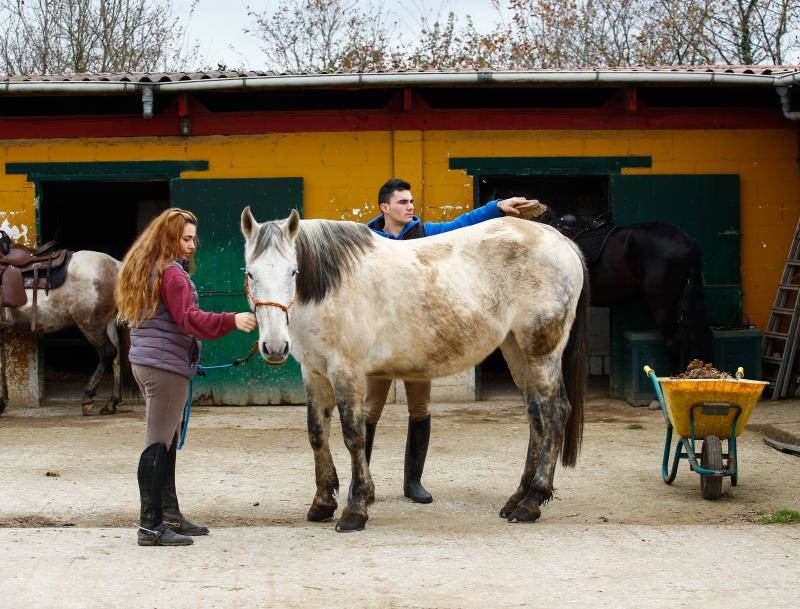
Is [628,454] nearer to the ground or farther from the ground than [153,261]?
nearer to the ground

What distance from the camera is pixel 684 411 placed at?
611 centimetres

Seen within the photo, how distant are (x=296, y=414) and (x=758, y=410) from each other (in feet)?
13.5

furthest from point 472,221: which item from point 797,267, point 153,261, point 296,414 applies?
point 797,267

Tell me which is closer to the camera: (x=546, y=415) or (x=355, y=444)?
(x=355, y=444)

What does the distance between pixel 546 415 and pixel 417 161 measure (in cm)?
488

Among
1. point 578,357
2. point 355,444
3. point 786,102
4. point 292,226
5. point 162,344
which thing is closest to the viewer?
point 162,344

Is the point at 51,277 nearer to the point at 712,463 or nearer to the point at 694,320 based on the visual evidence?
the point at 694,320

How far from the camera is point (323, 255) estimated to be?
5.43 metres

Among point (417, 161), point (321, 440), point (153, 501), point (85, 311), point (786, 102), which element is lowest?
point (153, 501)

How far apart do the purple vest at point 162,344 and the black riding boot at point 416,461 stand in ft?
5.45

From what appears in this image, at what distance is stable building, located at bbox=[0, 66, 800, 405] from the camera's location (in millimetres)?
10328

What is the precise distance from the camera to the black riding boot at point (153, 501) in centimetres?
503

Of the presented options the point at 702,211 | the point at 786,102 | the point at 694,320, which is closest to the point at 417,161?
the point at 702,211

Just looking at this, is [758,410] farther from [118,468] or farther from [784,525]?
[118,468]
